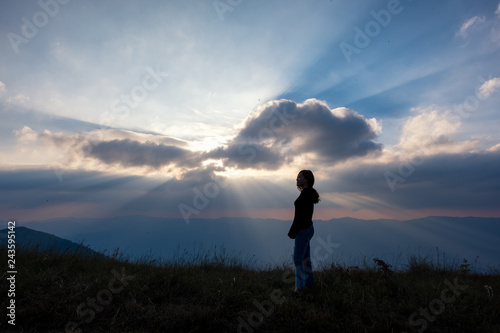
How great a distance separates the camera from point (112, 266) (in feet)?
24.1

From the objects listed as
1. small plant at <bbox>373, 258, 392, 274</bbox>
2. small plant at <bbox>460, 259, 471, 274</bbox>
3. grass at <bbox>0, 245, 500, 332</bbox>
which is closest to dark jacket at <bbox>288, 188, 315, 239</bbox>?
grass at <bbox>0, 245, 500, 332</bbox>

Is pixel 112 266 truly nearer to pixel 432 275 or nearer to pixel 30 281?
pixel 30 281

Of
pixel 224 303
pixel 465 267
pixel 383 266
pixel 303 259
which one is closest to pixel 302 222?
pixel 303 259

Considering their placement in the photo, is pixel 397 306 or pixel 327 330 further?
pixel 397 306

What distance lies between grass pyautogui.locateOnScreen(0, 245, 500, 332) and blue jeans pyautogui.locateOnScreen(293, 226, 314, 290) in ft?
0.96

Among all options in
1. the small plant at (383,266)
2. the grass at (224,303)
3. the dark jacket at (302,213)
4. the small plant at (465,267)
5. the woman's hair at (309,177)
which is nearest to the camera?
the grass at (224,303)

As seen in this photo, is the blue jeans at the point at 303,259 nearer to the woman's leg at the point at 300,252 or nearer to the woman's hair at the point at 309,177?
the woman's leg at the point at 300,252

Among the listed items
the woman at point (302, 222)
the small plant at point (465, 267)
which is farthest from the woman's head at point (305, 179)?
the small plant at point (465, 267)

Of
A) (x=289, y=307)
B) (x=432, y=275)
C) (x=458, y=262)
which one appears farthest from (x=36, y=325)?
(x=458, y=262)

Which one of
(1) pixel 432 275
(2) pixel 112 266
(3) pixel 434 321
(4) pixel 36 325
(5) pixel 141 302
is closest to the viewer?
(4) pixel 36 325

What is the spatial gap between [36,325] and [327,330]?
5168 millimetres

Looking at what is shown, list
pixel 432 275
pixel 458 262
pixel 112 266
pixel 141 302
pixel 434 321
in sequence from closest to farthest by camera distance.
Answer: pixel 434 321
pixel 141 302
pixel 112 266
pixel 432 275
pixel 458 262

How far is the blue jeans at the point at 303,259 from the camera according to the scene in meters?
5.82

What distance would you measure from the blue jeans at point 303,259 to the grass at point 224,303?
0.29m
